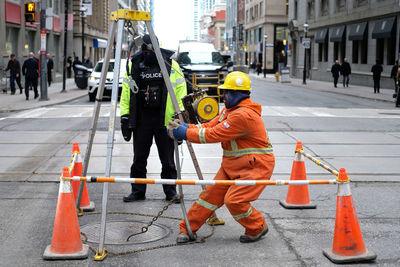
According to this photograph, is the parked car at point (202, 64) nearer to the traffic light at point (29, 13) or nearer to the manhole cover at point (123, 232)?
the traffic light at point (29, 13)

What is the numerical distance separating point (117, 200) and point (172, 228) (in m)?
1.48

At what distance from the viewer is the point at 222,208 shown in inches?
269

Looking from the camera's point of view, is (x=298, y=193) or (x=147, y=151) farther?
(x=147, y=151)

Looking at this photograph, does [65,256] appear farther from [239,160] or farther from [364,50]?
[364,50]

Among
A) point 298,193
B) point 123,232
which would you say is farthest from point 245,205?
point 298,193

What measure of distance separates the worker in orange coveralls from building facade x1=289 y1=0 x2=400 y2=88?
Answer: 28895 mm

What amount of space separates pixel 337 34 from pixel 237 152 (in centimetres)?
4176

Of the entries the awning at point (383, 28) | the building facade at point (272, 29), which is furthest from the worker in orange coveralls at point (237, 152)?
the building facade at point (272, 29)

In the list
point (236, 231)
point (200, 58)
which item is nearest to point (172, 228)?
point (236, 231)

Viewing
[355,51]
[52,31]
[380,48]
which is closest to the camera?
[380,48]

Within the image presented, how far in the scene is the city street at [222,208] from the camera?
509 cm

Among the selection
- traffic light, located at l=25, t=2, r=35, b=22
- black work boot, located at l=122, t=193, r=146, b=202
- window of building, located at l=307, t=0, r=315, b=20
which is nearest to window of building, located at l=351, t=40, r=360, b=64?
window of building, located at l=307, t=0, r=315, b=20

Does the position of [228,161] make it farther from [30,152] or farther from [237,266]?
[30,152]

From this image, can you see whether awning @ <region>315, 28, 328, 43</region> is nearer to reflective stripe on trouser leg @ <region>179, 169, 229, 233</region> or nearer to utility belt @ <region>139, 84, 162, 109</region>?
utility belt @ <region>139, 84, 162, 109</region>
